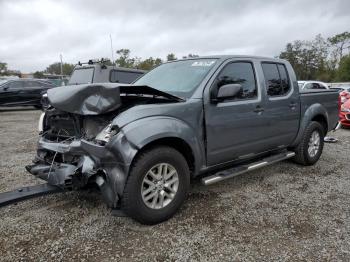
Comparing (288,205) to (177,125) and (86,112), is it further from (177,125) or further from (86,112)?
(86,112)

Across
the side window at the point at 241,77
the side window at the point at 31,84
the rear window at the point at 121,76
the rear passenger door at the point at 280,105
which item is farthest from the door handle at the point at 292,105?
the side window at the point at 31,84

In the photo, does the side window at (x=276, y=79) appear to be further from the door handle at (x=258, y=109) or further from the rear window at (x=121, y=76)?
the rear window at (x=121, y=76)

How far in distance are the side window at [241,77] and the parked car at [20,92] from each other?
12183 millimetres

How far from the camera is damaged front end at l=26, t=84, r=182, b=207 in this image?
2.94 meters

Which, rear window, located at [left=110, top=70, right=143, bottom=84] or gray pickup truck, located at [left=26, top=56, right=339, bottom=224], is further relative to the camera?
rear window, located at [left=110, top=70, right=143, bottom=84]

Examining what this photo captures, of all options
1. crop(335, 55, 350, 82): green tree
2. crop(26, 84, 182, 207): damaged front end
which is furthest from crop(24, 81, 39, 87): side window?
crop(335, 55, 350, 82): green tree

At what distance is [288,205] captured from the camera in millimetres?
3824

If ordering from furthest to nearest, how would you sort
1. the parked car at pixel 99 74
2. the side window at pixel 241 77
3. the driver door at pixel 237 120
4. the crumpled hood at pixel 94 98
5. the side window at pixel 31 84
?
the side window at pixel 31 84, the parked car at pixel 99 74, the side window at pixel 241 77, the driver door at pixel 237 120, the crumpled hood at pixel 94 98

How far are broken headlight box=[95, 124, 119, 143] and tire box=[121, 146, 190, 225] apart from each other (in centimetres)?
34

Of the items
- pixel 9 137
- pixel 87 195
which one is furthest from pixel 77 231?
pixel 9 137

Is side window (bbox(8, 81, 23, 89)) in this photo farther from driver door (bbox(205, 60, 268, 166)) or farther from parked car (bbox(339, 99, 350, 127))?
parked car (bbox(339, 99, 350, 127))

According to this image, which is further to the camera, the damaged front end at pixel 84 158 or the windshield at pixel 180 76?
the windshield at pixel 180 76

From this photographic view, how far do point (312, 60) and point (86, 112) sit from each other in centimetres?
6137

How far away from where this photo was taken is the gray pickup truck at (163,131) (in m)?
3.00
